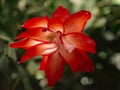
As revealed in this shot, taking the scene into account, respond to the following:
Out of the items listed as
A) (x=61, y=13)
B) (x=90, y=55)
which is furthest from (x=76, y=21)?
(x=90, y=55)

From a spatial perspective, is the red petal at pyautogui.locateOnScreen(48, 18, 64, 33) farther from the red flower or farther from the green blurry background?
the green blurry background

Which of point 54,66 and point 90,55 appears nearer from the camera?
point 54,66

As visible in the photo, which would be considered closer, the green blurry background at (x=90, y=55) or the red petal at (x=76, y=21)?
the red petal at (x=76, y=21)

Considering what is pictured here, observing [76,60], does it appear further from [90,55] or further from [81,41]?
[90,55]

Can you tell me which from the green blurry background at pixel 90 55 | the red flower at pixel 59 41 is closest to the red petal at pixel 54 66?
the red flower at pixel 59 41

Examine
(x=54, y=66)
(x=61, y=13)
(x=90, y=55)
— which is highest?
(x=61, y=13)

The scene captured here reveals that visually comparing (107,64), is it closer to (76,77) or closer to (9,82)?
(76,77)

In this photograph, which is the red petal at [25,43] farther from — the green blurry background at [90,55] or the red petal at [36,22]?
the green blurry background at [90,55]
